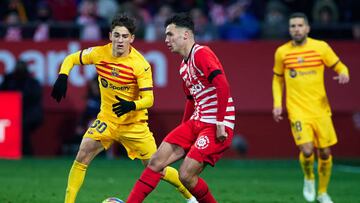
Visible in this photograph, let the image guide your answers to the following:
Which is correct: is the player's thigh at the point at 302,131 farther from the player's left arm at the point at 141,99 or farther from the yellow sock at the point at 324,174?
the player's left arm at the point at 141,99

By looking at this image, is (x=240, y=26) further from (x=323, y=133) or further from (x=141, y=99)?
Answer: (x=141, y=99)

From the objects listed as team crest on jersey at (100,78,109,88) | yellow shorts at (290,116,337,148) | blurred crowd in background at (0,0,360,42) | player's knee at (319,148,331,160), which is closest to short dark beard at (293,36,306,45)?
yellow shorts at (290,116,337,148)

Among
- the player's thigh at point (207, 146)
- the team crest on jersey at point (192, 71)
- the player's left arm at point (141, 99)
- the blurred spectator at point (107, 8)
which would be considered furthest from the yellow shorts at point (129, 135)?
the blurred spectator at point (107, 8)

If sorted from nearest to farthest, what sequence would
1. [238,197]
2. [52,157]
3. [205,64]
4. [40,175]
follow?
[205,64], [238,197], [40,175], [52,157]

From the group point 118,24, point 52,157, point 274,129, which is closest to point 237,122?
point 274,129

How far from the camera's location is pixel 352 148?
64.1 feet

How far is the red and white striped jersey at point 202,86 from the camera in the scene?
31.2 ft

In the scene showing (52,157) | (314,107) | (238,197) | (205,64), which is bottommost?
(52,157)

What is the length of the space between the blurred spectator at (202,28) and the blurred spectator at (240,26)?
0.22m

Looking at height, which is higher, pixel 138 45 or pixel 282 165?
pixel 138 45

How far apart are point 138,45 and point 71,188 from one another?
9.09 metres

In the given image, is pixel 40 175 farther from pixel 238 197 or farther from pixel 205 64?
pixel 205 64

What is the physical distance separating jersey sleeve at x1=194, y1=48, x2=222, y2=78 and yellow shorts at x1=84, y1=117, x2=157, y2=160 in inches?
64.6

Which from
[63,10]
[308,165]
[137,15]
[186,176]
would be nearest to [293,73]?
[308,165]
